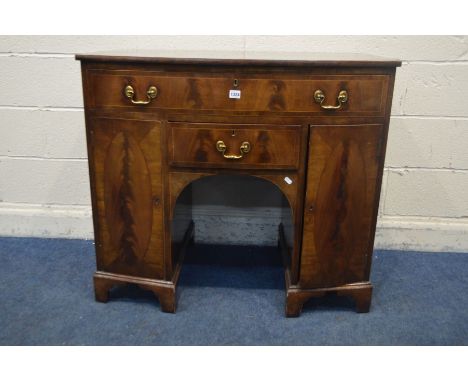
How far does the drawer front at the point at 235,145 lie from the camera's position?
1.52 metres

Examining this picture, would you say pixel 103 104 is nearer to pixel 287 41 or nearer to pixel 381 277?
pixel 287 41

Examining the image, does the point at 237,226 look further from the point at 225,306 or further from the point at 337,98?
the point at 337,98

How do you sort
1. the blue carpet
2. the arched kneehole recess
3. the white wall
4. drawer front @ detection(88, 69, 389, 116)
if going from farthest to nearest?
the arched kneehole recess, the white wall, the blue carpet, drawer front @ detection(88, 69, 389, 116)

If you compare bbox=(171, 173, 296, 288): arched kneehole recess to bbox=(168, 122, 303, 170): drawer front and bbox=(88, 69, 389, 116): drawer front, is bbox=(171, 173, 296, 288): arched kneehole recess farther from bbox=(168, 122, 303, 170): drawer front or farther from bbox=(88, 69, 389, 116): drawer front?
bbox=(88, 69, 389, 116): drawer front

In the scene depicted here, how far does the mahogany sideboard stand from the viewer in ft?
4.84

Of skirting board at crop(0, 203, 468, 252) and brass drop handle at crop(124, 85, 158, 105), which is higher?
brass drop handle at crop(124, 85, 158, 105)

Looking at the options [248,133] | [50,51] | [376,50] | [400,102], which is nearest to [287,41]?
[376,50]

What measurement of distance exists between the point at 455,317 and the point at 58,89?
2.00 metres

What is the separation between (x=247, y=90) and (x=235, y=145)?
0.19 metres

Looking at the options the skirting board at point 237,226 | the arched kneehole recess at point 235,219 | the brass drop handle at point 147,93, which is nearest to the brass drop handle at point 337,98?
the brass drop handle at point 147,93

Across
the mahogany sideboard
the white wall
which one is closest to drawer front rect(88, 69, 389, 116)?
the mahogany sideboard

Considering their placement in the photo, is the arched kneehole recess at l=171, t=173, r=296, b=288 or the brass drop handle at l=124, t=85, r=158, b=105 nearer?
the brass drop handle at l=124, t=85, r=158, b=105

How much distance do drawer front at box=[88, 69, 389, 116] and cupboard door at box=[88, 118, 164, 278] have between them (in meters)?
0.11

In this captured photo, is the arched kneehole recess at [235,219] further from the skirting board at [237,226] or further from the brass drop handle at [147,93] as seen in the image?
the brass drop handle at [147,93]
